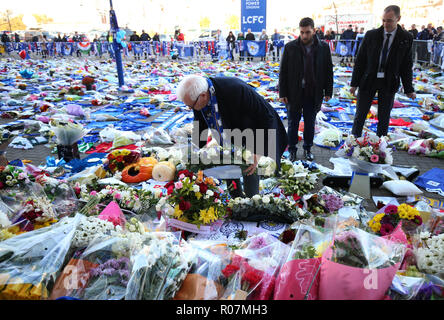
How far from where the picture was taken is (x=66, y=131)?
4.76m

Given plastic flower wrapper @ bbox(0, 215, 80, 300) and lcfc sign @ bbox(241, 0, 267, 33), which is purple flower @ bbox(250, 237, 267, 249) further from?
lcfc sign @ bbox(241, 0, 267, 33)

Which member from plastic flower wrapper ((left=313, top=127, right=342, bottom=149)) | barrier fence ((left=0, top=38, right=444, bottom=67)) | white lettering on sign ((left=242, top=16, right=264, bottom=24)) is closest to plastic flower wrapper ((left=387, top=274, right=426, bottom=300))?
plastic flower wrapper ((left=313, top=127, right=342, bottom=149))

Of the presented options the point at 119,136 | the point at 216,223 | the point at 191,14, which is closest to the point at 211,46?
the point at 119,136

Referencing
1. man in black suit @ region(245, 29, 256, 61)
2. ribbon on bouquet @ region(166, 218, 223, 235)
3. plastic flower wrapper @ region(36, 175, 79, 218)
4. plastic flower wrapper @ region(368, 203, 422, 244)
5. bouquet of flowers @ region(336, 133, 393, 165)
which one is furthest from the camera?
man in black suit @ region(245, 29, 256, 61)

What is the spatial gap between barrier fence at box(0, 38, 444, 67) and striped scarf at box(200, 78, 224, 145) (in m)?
14.6

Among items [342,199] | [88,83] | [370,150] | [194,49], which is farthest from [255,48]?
[342,199]

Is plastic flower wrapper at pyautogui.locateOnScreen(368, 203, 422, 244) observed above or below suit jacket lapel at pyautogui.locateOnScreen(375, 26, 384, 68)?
below

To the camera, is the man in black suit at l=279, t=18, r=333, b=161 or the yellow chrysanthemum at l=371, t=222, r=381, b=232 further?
the man in black suit at l=279, t=18, r=333, b=161

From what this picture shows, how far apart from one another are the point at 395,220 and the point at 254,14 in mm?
21988

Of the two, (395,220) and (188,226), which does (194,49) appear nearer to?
(188,226)

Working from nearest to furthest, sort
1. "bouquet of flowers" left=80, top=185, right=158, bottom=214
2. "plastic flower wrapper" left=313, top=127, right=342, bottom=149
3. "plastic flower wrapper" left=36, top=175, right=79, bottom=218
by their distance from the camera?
1. "plastic flower wrapper" left=36, top=175, right=79, bottom=218
2. "bouquet of flowers" left=80, top=185, right=158, bottom=214
3. "plastic flower wrapper" left=313, top=127, right=342, bottom=149

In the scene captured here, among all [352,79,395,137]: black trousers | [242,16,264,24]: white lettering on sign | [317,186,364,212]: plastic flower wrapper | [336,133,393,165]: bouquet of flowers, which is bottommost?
[317,186,364,212]: plastic flower wrapper

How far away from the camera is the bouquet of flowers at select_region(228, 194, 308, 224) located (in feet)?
10.1
